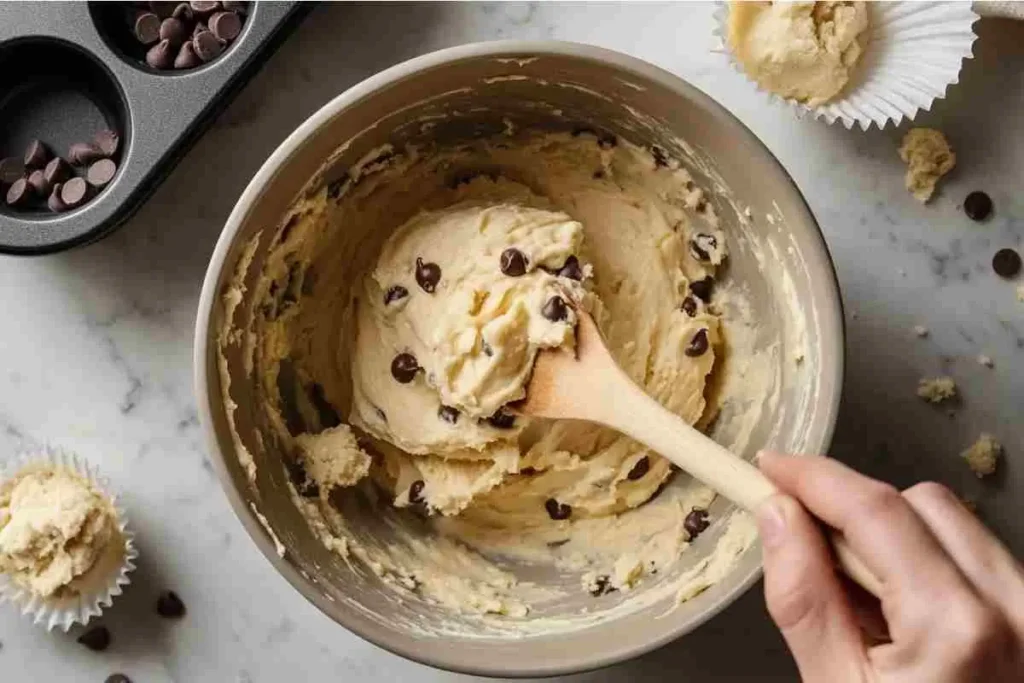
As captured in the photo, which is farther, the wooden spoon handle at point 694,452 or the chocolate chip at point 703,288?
the chocolate chip at point 703,288

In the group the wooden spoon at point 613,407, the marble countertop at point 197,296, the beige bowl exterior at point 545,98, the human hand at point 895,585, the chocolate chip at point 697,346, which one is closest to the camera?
the human hand at point 895,585

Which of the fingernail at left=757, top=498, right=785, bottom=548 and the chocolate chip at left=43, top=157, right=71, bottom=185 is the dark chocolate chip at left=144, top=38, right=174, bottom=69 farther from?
the fingernail at left=757, top=498, right=785, bottom=548

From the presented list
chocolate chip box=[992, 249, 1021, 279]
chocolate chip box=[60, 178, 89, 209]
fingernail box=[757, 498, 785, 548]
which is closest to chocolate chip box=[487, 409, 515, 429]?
fingernail box=[757, 498, 785, 548]

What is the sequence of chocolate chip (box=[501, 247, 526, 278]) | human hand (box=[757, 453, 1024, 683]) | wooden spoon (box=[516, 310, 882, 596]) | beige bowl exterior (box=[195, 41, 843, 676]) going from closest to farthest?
human hand (box=[757, 453, 1024, 683])
wooden spoon (box=[516, 310, 882, 596])
beige bowl exterior (box=[195, 41, 843, 676])
chocolate chip (box=[501, 247, 526, 278])

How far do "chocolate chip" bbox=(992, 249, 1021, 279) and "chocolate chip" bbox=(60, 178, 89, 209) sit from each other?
1.55 meters

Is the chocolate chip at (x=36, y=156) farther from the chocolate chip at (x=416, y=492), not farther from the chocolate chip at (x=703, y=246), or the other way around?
the chocolate chip at (x=703, y=246)

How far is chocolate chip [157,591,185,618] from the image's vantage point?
185 cm

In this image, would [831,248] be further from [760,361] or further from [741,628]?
[741,628]

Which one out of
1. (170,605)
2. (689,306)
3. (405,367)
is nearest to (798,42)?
(689,306)

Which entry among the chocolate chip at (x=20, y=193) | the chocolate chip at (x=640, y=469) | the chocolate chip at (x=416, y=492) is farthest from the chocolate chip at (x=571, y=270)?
the chocolate chip at (x=20, y=193)

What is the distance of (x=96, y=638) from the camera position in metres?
1.84

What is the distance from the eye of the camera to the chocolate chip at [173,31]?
1778 mm

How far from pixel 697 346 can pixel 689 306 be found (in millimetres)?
82

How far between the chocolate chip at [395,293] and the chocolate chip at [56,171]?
0.60 m
